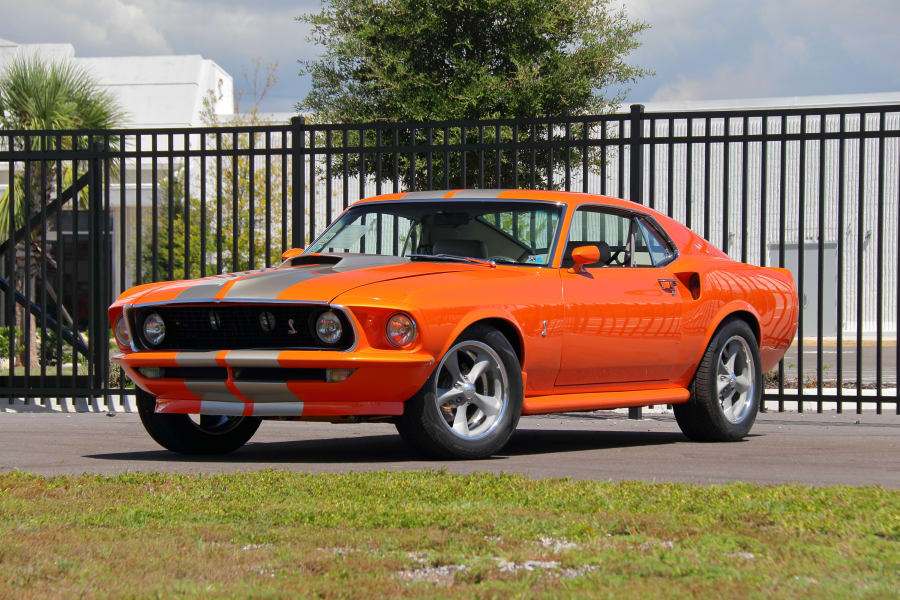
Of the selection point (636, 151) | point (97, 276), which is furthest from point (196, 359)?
point (97, 276)

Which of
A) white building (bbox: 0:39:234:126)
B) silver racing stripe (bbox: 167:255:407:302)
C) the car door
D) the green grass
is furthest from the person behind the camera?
white building (bbox: 0:39:234:126)

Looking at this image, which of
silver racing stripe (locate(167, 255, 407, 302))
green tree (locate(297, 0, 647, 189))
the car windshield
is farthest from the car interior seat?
green tree (locate(297, 0, 647, 189))

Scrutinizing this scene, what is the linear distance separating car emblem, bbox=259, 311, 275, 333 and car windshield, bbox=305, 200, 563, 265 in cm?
127

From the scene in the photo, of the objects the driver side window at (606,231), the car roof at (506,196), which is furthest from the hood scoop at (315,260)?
the driver side window at (606,231)

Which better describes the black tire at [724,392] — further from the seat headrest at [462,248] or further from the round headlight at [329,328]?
the round headlight at [329,328]

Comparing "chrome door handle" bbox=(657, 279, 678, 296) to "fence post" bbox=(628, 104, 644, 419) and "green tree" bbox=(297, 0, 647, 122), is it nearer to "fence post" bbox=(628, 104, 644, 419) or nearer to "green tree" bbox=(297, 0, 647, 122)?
"fence post" bbox=(628, 104, 644, 419)

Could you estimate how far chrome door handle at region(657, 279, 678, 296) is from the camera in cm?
824

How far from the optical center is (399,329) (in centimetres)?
659

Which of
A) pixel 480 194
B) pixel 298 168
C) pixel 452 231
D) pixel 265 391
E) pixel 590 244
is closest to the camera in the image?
pixel 265 391

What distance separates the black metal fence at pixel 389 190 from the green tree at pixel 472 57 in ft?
1.84

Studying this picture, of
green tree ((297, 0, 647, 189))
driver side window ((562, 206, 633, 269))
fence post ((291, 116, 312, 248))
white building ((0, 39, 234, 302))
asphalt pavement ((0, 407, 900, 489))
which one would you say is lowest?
asphalt pavement ((0, 407, 900, 489))

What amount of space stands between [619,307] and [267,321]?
89.0 inches

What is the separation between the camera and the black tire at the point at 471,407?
6723mm

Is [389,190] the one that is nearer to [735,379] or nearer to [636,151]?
[636,151]
